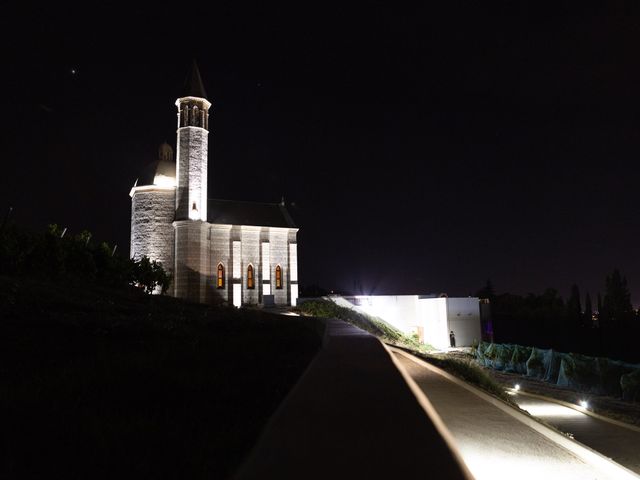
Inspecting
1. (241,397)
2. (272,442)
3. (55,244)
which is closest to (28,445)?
(272,442)

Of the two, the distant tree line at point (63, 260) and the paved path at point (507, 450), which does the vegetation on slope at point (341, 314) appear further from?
the paved path at point (507, 450)

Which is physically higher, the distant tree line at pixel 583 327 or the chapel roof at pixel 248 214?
the chapel roof at pixel 248 214

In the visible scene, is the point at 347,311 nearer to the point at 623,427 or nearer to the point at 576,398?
the point at 576,398

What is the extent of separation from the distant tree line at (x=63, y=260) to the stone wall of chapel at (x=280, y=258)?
472 inches

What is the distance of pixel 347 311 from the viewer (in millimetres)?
35375

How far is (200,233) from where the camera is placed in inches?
1513

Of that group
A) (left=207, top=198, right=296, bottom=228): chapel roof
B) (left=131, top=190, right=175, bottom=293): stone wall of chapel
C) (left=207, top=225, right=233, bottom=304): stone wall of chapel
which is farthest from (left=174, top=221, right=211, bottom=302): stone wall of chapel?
(left=207, top=198, right=296, bottom=228): chapel roof

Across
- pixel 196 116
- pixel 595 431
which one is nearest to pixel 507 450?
pixel 595 431

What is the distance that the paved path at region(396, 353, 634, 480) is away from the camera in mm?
4727

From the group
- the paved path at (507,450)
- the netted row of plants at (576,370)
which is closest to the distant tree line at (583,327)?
the netted row of plants at (576,370)

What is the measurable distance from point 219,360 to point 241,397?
2833mm

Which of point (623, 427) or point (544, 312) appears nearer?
point (623, 427)

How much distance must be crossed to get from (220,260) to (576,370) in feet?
94.4

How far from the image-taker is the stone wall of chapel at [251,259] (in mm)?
41562
